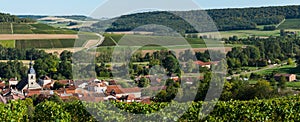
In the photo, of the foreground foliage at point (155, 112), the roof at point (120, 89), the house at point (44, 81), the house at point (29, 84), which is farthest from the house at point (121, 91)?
the foreground foliage at point (155, 112)

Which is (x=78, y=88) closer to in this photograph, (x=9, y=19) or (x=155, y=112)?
(x=155, y=112)

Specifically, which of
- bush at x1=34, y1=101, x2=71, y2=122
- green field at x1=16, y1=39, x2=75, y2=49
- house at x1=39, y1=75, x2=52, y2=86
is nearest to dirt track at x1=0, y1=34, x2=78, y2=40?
green field at x1=16, y1=39, x2=75, y2=49

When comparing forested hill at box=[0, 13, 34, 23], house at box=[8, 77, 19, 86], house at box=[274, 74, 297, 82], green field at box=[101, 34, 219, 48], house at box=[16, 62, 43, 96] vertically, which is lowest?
house at box=[8, 77, 19, 86]

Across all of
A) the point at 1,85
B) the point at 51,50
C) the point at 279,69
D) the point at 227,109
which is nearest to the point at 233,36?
the point at 279,69

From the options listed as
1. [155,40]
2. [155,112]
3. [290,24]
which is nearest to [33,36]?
[155,40]

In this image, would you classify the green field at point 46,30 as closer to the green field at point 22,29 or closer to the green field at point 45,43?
the green field at point 22,29

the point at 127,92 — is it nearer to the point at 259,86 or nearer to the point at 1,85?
the point at 259,86

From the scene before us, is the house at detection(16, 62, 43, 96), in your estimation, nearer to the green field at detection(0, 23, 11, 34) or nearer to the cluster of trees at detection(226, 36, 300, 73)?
the cluster of trees at detection(226, 36, 300, 73)

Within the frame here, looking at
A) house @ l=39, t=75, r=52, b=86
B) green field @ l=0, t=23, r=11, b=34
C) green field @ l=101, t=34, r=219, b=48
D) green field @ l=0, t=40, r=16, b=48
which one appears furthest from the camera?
green field @ l=0, t=23, r=11, b=34
